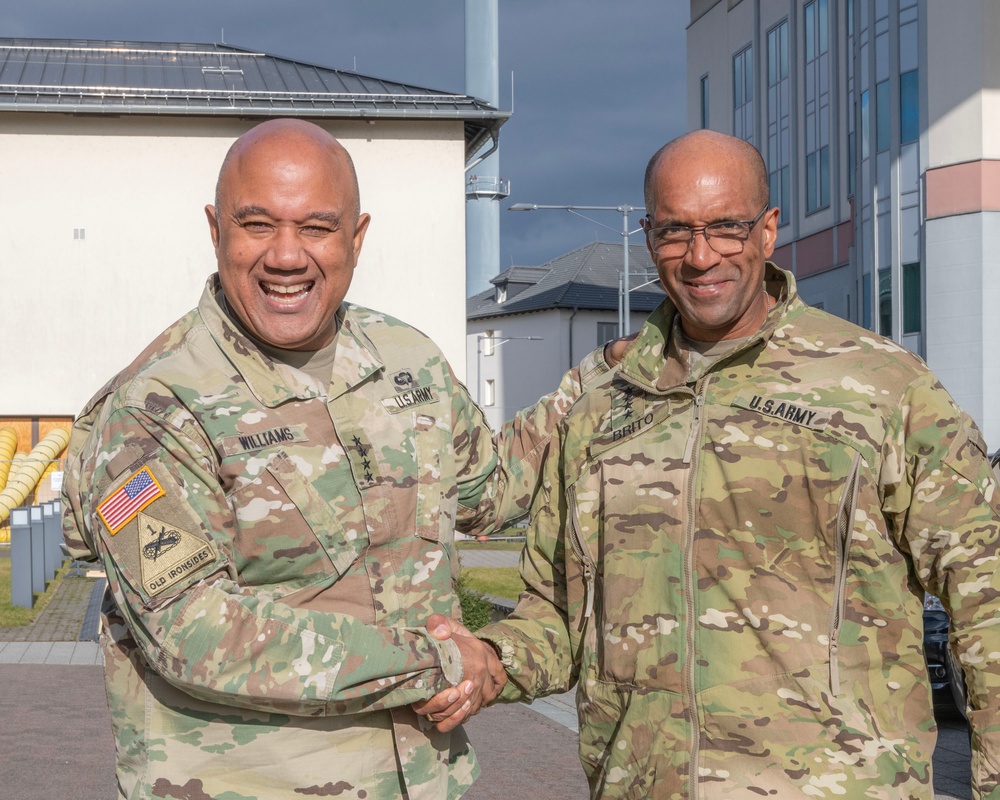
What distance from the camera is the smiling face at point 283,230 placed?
318 centimetres

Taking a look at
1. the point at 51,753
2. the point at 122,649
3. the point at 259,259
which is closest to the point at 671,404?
the point at 259,259

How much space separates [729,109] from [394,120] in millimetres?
19585

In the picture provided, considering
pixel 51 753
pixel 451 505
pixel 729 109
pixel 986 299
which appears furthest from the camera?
pixel 729 109

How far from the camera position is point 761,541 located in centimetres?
311

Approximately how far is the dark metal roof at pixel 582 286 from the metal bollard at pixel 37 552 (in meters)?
39.5

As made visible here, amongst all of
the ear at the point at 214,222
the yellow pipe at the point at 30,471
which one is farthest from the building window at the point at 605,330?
the ear at the point at 214,222

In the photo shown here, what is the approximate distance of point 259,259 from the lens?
10.5 feet

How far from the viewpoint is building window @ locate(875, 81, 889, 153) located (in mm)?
26938

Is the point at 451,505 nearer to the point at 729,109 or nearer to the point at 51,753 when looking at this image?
the point at 51,753

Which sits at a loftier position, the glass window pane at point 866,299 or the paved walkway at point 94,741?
the glass window pane at point 866,299

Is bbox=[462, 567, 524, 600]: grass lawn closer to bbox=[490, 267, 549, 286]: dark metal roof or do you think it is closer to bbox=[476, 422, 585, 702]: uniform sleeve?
bbox=[476, 422, 585, 702]: uniform sleeve

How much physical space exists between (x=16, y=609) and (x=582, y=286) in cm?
4478

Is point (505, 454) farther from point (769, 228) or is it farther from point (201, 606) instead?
point (201, 606)

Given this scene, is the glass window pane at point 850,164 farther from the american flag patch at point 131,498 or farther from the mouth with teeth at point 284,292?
the american flag patch at point 131,498
